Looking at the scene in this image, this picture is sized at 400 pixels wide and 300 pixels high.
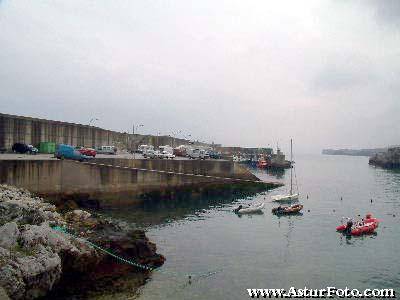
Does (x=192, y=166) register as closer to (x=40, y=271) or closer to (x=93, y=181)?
(x=93, y=181)

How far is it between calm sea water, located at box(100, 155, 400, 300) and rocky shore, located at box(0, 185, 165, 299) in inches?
83.5

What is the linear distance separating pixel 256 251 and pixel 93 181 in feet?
64.6

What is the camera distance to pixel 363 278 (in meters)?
24.1

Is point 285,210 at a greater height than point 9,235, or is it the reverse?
point 9,235

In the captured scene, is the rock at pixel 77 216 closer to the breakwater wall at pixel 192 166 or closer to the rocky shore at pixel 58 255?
the rocky shore at pixel 58 255

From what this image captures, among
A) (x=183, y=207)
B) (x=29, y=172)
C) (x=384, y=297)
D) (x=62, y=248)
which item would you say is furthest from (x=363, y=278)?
(x=29, y=172)

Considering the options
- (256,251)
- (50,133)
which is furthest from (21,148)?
(256,251)

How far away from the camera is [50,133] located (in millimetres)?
60531

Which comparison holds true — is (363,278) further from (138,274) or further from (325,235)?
(138,274)

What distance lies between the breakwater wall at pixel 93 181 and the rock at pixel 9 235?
54.1ft

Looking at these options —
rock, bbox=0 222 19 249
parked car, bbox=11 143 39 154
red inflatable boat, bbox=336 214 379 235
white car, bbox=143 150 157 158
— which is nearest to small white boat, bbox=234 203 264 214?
red inflatable boat, bbox=336 214 379 235

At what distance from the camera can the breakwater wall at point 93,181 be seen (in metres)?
34.9

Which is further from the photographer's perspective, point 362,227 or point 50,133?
point 50,133

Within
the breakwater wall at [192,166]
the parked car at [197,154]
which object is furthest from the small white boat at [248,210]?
the parked car at [197,154]
